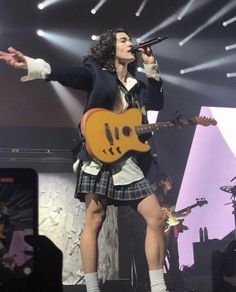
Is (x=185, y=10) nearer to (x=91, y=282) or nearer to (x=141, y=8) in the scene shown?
(x=141, y=8)

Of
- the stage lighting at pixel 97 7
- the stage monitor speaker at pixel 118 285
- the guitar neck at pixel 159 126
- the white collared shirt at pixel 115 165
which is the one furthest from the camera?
the stage lighting at pixel 97 7

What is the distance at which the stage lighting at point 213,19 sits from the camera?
1.83 metres

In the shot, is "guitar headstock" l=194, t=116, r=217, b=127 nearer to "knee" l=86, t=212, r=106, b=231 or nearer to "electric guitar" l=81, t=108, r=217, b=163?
"electric guitar" l=81, t=108, r=217, b=163

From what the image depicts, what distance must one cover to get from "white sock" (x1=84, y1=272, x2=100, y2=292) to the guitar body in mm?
314

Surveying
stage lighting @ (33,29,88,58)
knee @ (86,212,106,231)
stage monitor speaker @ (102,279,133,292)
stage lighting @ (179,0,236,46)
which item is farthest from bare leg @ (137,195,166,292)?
stage lighting @ (179,0,236,46)

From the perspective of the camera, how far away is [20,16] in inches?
64.6

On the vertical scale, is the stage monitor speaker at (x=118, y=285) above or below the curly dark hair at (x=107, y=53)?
below

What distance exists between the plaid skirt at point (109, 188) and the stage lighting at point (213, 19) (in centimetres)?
74

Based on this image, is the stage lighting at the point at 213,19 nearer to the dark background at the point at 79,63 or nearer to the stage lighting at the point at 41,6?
the dark background at the point at 79,63

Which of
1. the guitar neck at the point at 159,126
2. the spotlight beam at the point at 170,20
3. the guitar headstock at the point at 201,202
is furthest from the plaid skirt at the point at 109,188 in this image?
the spotlight beam at the point at 170,20

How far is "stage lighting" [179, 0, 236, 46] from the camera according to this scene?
1.83m

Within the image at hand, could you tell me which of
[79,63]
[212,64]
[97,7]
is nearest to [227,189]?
[212,64]

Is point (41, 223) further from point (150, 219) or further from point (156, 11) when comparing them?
point (156, 11)

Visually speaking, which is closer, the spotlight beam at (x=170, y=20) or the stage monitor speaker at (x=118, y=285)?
the stage monitor speaker at (x=118, y=285)
